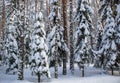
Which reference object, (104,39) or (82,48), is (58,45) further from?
(104,39)

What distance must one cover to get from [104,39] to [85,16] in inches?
138

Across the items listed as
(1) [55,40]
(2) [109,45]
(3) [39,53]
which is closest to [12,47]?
(1) [55,40]

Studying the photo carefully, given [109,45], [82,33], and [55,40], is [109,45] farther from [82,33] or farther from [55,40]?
[55,40]

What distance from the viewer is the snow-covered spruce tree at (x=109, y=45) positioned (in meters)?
32.2

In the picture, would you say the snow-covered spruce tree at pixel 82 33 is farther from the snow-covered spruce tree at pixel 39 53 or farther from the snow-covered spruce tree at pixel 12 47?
the snow-covered spruce tree at pixel 12 47

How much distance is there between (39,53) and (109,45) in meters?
8.62

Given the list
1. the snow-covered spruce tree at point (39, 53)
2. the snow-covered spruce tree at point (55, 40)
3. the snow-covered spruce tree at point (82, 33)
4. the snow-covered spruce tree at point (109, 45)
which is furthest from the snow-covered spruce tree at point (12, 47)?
the snow-covered spruce tree at point (109, 45)

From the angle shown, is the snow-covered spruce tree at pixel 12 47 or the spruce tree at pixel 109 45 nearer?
the spruce tree at pixel 109 45

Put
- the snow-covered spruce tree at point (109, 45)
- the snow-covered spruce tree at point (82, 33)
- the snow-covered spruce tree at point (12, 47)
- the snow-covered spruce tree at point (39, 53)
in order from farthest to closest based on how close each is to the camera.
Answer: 1. the snow-covered spruce tree at point (12, 47)
2. the snow-covered spruce tree at point (82, 33)
3. the snow-covered spruce tree at point (109, 45)
4. the snow-covered spruce tree at point (39, 53)

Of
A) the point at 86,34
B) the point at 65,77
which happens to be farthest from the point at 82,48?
the point at 65,77

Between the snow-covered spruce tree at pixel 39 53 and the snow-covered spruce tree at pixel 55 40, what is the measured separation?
2.73 metres

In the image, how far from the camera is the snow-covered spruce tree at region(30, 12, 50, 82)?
1140 inches

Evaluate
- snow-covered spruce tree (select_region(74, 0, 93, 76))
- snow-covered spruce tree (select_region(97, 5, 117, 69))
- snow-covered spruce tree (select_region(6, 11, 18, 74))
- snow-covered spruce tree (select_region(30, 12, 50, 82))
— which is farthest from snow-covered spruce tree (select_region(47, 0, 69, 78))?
snow-covered spruce tree (select_region(6, 11, 18, 74))

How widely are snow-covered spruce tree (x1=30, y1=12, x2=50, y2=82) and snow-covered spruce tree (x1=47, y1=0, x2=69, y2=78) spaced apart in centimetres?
273
